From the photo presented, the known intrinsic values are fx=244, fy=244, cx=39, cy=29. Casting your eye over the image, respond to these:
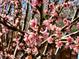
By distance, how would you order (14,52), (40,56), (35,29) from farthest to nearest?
(14,52), (40,56), (35,29)

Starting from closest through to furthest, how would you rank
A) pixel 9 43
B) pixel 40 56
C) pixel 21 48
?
pixel 40 56, pixel 21 48, pixel 9 43

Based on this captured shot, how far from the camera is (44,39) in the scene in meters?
4.66

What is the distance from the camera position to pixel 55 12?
193 inches

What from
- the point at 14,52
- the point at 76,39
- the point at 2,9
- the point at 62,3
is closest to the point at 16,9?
the point at 2,9

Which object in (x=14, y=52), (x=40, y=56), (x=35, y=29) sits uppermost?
(x=35, y=29)

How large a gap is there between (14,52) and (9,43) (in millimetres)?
512

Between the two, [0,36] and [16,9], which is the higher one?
[16,9]

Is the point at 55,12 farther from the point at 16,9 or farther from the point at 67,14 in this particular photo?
the point at 16,9

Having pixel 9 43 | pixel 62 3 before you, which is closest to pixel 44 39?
pixel 62 3

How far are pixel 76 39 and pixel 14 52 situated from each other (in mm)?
2215

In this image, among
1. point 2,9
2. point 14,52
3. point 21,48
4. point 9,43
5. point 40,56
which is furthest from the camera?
point 2,9

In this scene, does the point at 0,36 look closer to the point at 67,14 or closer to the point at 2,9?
the point at 2,9

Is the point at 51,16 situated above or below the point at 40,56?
above

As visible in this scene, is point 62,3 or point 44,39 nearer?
point 44,39
